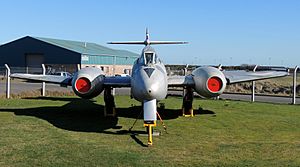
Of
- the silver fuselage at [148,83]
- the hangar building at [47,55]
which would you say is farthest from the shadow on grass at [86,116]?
the hangar building at [47,55]

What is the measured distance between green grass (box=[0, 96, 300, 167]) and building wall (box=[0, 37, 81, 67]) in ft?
155

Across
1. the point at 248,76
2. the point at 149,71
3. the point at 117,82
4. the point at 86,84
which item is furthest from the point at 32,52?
the point at 149,71

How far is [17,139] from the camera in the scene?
413 inches

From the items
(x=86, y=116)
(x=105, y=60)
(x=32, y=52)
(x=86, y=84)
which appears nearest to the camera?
(x=86, y=84)

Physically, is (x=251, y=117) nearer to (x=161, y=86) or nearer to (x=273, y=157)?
(x=161, y=86)

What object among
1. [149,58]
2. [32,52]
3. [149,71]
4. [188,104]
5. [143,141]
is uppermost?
[32,52]

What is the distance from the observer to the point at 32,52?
2576 inches

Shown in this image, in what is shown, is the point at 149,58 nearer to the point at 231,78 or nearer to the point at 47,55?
the point at 231,78

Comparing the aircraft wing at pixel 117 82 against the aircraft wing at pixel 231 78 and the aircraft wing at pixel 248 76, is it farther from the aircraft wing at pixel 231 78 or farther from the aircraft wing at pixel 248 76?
the aircraft wing at pixel 248 76

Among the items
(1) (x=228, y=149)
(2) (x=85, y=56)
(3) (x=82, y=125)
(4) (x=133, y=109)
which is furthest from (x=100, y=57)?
(1) (x=228, y=149)

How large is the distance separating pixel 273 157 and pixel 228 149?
3.88ft

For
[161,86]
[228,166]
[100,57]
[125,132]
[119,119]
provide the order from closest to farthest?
[228,166] < [161,86] < [125,132] < [119,119] < [100,57]

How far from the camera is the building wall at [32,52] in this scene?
6284 centimetres

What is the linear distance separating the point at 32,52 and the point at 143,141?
58764 mm
